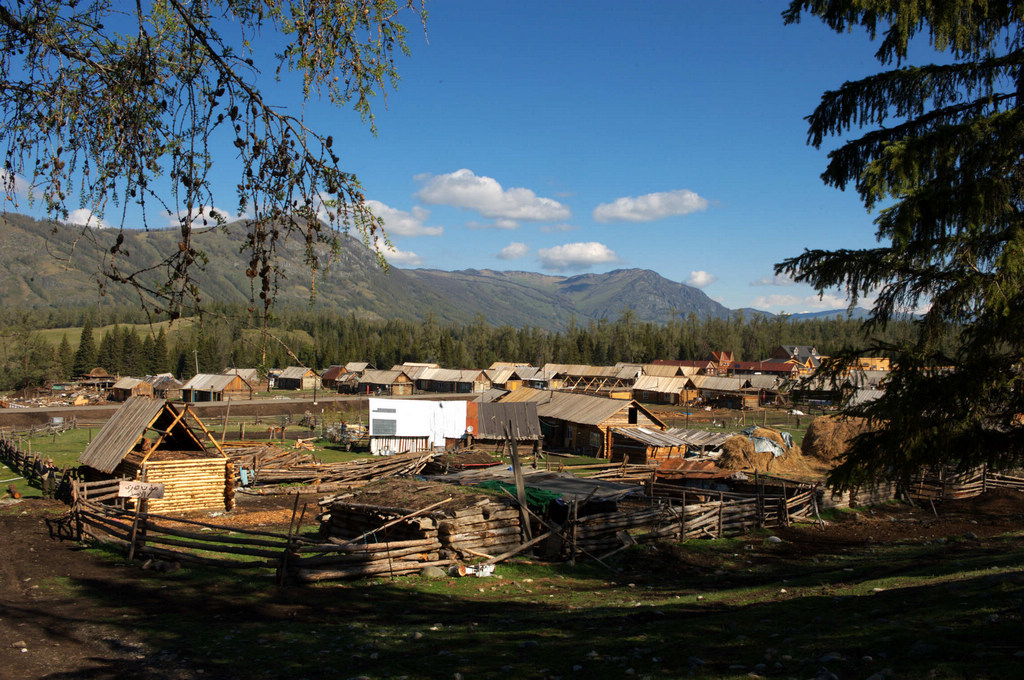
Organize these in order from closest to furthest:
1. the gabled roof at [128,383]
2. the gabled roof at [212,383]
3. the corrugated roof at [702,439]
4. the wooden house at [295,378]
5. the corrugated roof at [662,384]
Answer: the corrugated roof at [702,439] < the gabled roof at [128,383] < the gabled roof at [212,383] < the corrugated roof at [662,384] < the wooden house at [295,378]

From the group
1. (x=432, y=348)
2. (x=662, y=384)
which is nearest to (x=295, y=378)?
(x=432, y=348)

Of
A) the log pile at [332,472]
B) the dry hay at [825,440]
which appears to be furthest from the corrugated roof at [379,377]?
the dry hay at [825,440]

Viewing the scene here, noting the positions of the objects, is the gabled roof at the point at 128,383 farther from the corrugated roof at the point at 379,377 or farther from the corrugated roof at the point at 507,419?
the corrugated roof at the point at 507,419

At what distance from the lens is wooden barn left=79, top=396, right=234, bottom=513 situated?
79.2ft

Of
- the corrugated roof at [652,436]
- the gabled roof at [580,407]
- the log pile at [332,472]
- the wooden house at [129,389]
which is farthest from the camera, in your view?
the wooden house at [129,389]

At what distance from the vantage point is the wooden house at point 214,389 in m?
85.2

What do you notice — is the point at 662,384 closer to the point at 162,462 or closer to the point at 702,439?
the point at 702,439

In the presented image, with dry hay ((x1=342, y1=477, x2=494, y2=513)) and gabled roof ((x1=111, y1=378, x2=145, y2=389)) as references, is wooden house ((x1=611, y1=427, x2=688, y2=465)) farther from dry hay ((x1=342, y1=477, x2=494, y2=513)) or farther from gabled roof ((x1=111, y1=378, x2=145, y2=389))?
gabled roof ((x1=111, y1=378, x2=145, y2=389))

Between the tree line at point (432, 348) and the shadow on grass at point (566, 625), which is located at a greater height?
the tree line at point (432, 348)

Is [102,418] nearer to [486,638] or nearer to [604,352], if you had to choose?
[486,638]

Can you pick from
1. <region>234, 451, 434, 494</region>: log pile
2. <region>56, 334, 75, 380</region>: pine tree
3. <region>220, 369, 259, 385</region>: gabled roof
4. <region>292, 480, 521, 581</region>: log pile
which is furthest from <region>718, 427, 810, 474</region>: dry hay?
<region>56, 334, 75, 380</region>: pine tree

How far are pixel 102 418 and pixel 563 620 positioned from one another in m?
66.0

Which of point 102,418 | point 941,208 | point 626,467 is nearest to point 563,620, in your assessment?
point 941,208

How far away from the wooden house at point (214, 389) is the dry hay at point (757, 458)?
66635 mm
